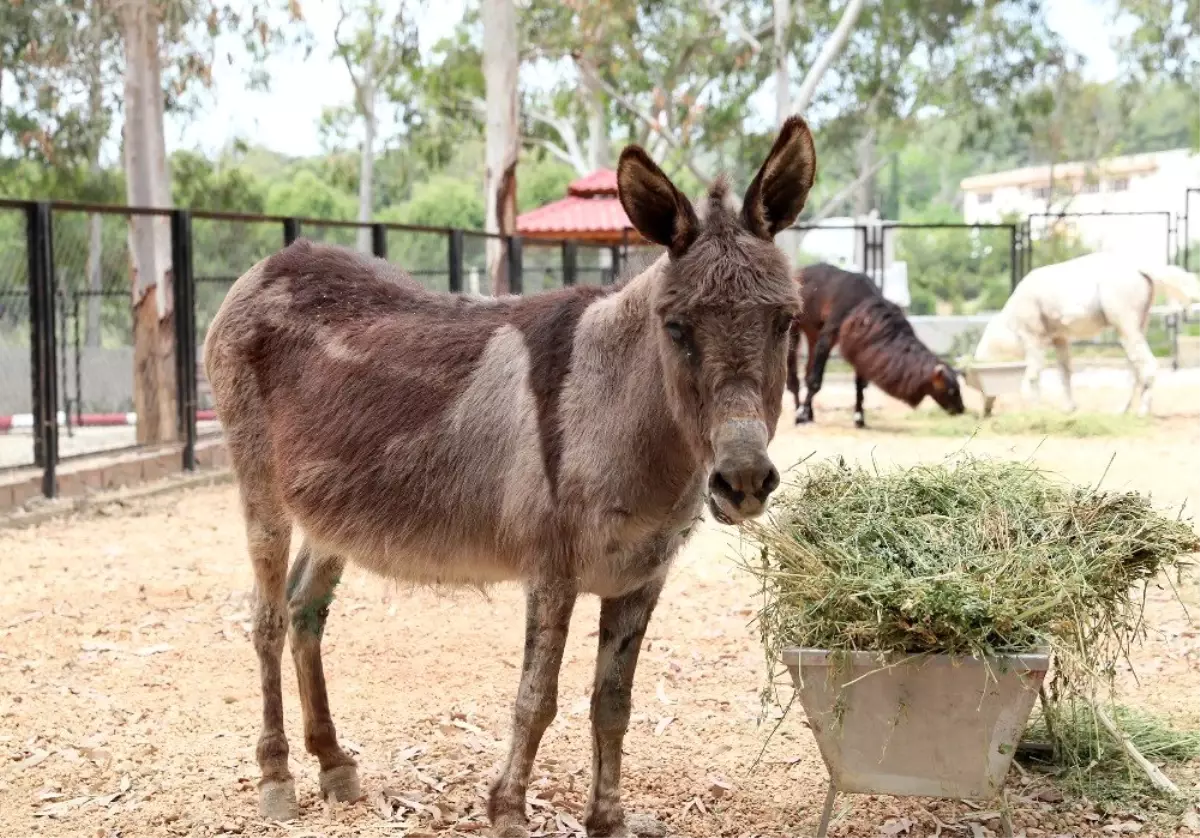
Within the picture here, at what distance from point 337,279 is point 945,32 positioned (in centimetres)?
3310

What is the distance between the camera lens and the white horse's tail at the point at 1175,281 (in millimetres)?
15016

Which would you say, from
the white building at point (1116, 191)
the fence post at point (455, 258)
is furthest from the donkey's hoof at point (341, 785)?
the white building at point (1116, 191)

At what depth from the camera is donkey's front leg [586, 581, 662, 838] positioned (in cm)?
394

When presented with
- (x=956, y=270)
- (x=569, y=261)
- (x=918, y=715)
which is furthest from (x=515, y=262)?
(x=956, y=270)

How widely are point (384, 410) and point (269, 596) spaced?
886 mm

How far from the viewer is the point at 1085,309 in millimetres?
15414

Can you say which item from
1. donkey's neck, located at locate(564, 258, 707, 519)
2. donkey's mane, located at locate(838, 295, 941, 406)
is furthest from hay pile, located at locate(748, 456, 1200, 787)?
donkey's mane, located at locate(838, 295, 941, 406)

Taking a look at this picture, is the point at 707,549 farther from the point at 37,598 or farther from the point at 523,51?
the point at 523,51

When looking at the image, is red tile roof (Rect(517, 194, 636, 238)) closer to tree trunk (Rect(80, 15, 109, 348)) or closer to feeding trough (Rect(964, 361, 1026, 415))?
tree trunk (Rect(80, 15, 109, 348))

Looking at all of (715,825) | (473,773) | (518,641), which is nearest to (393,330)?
(473,773)

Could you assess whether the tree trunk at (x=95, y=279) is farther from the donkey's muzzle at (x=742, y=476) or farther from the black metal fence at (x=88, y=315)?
the donkey's muzzle at (x=742, y=476)

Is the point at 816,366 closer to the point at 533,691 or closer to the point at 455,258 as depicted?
the point at 455,258

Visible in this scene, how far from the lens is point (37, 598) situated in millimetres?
7152

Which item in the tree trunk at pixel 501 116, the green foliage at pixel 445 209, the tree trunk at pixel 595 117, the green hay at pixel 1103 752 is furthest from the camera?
the green foliage at pixel 445 209
